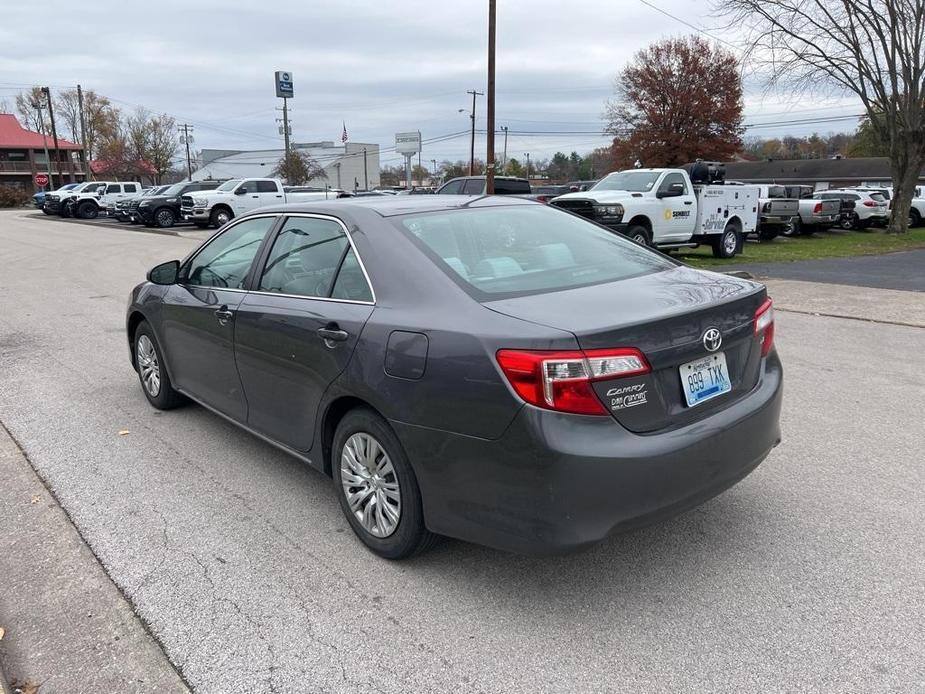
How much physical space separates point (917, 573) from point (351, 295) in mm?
2771

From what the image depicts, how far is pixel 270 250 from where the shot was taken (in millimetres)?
4176

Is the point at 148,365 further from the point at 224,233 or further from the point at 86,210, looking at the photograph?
the point at 86,210

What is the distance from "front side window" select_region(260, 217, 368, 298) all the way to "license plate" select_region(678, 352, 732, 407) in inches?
61.2

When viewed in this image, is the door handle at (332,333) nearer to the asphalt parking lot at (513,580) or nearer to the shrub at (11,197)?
the asphalt parking lot at (513,580)

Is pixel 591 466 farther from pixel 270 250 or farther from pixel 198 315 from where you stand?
pixel 198 315

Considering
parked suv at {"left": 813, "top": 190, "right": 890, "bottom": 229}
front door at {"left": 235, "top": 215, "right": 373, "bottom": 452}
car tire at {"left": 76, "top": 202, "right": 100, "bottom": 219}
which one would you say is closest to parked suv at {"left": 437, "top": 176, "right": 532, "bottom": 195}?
parked suv at {"left": 813, "top": 190, "right": 890, "bottom": 229}

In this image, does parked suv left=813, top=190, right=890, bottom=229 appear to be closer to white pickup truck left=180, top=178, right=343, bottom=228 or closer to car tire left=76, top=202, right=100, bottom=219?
white pickup truck left=180, top=178, right=343, bottom=228

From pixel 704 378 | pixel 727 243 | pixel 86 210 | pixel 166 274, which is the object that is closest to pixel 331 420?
pixel 704 378

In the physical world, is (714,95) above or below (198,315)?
above

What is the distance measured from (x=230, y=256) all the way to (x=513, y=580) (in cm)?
271

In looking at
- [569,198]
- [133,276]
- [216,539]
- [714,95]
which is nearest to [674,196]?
[569,198]

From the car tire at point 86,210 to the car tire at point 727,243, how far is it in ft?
121

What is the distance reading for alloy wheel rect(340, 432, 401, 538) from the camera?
3.22 m

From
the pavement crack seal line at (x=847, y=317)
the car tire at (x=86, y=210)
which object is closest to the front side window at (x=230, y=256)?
the pavement crack seal line at (x=847, y=317)
